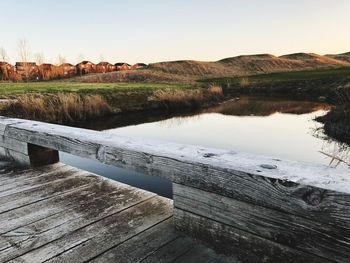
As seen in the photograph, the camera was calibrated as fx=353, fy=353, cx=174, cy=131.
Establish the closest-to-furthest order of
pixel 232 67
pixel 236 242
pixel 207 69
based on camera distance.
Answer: pixel 236 242, pixel 207 69, pixel 232 67

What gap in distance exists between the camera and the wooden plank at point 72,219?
6.80 feet

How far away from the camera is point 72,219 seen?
2.39m

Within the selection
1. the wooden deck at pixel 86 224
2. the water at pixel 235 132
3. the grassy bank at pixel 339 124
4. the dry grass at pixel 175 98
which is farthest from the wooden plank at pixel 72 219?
the dry grass at pixel 175 98

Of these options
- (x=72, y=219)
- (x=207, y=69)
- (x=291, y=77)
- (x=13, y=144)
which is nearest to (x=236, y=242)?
(x=72, y=219)

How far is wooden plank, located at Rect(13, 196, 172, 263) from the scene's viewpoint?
6.33ft

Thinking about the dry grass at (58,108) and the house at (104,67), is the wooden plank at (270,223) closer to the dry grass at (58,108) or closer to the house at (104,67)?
the dry grass at (58,108)

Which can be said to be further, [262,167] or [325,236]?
[262,167]

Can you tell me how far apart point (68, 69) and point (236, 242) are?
→ 207 feet

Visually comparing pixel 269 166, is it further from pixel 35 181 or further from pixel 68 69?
pixel 68 69

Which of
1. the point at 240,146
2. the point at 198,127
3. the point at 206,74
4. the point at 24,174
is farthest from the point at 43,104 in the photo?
the point at 206,74

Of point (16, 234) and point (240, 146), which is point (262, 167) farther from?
point (240, 146)

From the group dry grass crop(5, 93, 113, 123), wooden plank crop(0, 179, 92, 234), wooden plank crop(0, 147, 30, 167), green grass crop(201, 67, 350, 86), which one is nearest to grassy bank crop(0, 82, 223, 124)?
dry grass crop(5, 93, 113, 123)

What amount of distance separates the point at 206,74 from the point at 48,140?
64933mm

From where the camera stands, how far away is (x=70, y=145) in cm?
282
